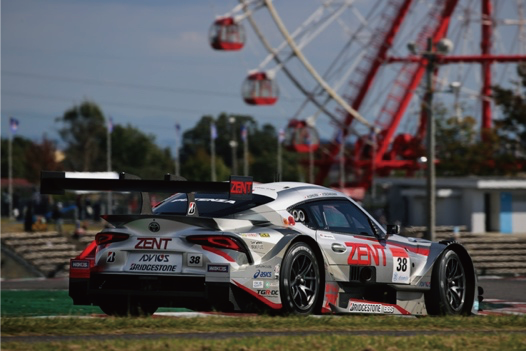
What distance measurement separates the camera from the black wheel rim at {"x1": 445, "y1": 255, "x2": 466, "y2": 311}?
12.1 meters

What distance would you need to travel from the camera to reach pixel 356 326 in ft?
31.8

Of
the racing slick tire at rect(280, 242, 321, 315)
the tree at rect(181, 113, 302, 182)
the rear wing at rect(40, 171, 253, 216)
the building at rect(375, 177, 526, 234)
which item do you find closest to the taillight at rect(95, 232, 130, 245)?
the rear wing at rect(40, 171, 253, 216)

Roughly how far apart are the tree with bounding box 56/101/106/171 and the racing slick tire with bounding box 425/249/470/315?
11365 centimetres

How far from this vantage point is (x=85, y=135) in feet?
423

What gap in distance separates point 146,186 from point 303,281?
1.64 meters

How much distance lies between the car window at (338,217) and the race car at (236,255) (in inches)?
0.5

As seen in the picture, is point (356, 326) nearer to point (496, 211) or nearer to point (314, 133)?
point (496, 211)

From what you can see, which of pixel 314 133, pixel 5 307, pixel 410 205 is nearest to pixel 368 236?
pixel 5 307

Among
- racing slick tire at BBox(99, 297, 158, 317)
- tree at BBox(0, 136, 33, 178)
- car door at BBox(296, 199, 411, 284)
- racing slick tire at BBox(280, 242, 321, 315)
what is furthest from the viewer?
tree at BBox(0, 136, 33, 178)

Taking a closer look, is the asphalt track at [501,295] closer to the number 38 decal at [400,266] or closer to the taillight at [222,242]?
the number 38 decal at [400,266]

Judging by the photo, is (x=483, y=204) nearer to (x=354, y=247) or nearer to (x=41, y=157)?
(x=354, y=247)

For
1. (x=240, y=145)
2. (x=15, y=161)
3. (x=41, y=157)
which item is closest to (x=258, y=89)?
(x=41, y=157)

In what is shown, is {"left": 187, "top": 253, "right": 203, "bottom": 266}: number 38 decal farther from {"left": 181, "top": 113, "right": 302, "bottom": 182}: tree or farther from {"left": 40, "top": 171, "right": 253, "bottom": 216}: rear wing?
{"left": 181, "top": 113, "right": 302, "bottom": 182}: tree

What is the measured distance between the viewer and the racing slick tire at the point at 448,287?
38.8 feet
